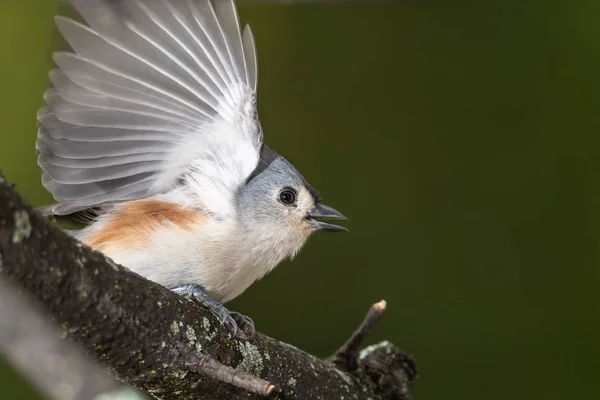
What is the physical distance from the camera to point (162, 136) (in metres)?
1.93

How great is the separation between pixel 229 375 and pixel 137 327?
188 mm

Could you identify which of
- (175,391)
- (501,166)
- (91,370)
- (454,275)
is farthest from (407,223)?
(91,370)

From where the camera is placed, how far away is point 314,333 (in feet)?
10.9

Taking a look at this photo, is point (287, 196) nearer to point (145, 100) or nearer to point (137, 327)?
point (145, 100)

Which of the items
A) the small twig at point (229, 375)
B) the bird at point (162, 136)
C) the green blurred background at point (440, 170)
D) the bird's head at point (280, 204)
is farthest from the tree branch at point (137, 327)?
the green blurred background at point (440, 170)

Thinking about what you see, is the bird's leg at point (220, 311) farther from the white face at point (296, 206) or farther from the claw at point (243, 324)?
the white face at point (296, 206)

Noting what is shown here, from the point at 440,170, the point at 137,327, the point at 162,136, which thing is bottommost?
the point at 137,327

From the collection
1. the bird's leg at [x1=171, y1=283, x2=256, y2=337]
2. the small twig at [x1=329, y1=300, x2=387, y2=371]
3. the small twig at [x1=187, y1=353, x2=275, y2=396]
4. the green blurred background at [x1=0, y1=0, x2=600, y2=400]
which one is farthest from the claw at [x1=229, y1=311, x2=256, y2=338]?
the green blurred background at [x1=0, y1=0, x2=600, y2=400]

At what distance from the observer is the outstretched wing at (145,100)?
1.86 metres

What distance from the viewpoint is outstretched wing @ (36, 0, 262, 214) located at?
73.2 inches

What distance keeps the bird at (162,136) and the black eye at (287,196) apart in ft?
0.55

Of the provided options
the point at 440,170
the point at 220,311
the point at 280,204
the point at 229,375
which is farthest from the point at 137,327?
the point at 440,170

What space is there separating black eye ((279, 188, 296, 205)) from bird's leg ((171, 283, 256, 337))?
39cm

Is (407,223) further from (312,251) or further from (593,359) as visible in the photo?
(593,359)
